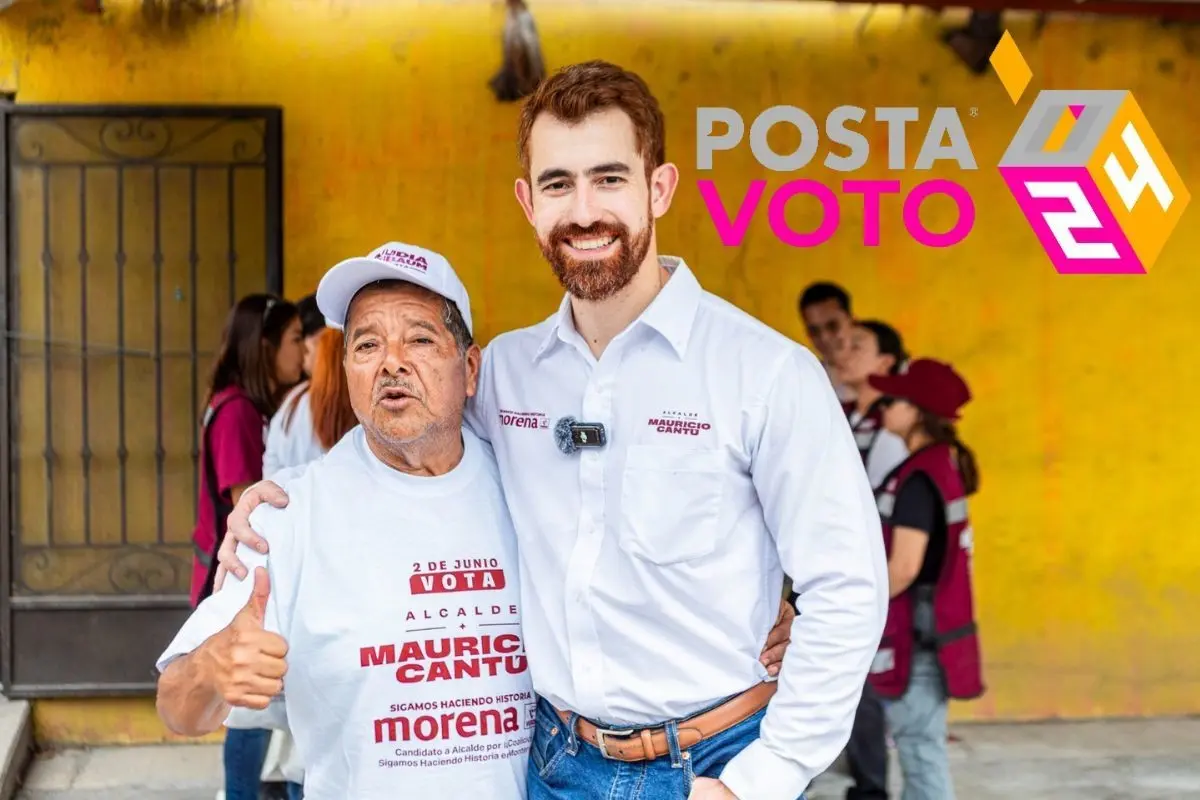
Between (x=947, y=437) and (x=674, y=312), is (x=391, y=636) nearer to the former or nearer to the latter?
(x=674, y=312)

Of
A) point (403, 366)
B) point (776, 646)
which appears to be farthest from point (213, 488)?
point (776, 646)

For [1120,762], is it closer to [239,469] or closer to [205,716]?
[239,469]

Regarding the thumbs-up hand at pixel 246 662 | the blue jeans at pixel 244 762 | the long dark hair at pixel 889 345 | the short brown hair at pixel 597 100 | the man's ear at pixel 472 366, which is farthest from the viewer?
the long dark hair at pixel 889 345

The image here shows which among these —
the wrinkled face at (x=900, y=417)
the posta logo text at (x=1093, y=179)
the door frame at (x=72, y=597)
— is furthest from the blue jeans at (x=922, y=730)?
the door frame at (x=72, y=597)

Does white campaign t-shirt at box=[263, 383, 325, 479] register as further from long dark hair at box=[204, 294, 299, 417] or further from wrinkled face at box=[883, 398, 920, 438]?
wrinkled face at box=[883, 398, 920, 438]

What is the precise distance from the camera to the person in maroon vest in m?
3.41

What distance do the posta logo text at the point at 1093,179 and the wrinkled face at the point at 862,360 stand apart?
0.71 m

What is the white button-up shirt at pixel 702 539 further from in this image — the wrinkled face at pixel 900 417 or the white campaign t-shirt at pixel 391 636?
the wrinkled face at pixel 900 417

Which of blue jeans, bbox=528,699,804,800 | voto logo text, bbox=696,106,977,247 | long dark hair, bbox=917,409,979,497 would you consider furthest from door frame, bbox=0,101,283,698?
blue jeans, bbox=528,699,804,800

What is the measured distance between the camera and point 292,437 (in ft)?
11.5

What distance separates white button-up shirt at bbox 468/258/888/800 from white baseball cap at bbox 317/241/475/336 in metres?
0.27

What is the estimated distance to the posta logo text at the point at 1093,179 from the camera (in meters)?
3.12

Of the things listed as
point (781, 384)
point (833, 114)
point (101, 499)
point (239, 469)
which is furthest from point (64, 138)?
point (781, 384)

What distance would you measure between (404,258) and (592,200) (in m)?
0.35
